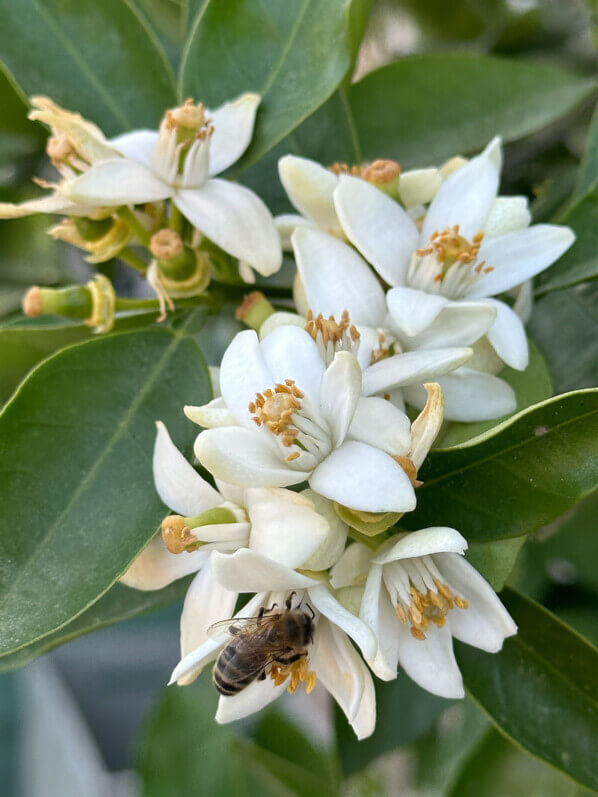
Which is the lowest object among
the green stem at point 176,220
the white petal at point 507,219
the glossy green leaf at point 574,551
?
the glossy green leaf at point 574,551

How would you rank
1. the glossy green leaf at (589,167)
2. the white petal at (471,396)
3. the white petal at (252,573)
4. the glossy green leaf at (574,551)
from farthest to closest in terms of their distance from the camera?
the glossy green leaf at (574,551), the glossy green leaf at (589,167), the white petal at (471,396), the white petal at (252,573)

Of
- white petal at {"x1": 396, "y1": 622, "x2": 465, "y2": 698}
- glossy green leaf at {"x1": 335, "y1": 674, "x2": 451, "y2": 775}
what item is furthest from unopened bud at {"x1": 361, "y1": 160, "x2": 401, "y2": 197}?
glossy green leaf at {"x1": 335, "y1": 674, "x2": 451, "y2": 775}

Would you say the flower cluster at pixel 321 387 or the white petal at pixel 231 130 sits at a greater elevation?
the white petal at pixel 231 130

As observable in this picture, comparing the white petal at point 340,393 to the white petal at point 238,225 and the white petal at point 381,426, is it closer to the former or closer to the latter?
the white petal at point 381,426

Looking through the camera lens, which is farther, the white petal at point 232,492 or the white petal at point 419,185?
the white petal at point 419,185

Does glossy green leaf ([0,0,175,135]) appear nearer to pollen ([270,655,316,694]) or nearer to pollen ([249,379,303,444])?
pollen ([249,379,303,444])

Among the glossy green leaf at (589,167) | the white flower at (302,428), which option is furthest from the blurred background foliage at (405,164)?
the white flower at (302,428)
